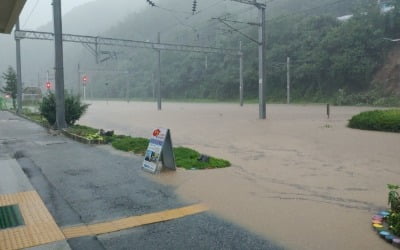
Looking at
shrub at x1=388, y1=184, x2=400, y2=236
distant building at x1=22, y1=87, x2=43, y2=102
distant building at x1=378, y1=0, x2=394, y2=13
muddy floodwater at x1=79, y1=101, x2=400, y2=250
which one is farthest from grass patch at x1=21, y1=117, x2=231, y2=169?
distant building at x1=22, y1=87, x2=43, y2=102

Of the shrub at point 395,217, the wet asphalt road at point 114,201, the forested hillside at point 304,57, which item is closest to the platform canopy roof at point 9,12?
the wet asphalt road at point 114,201

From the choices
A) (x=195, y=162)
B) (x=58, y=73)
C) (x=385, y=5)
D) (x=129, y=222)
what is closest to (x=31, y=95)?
(x=385, y=5)

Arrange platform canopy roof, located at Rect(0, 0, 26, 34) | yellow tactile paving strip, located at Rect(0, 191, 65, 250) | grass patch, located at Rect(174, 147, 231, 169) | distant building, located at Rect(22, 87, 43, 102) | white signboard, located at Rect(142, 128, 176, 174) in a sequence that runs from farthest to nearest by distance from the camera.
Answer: distant building, located at Rect(22, 87, 43, 102) < grass patch, located at Rect(174, 147, 231, 169) < white signboard, located at Rect(142, 128, 176, 174) < platform canopy roof, located at Rect(0, 0, 26, 34) < yellow tactile paving strip, located at Rect(0, 191, 65, 250)

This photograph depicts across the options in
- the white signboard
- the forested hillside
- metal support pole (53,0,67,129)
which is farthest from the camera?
the forested hillside

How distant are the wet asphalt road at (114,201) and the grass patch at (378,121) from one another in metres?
10.2

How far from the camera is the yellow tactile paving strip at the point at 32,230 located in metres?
4.83

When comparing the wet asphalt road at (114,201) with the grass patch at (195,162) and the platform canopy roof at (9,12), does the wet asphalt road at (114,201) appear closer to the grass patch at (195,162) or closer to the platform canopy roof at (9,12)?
the grass patch at (195,162)

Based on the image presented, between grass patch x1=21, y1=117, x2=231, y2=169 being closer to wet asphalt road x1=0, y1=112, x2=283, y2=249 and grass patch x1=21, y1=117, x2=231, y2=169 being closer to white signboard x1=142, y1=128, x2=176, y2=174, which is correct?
white signboard x1=142, y1=128, x2=176, y2=174

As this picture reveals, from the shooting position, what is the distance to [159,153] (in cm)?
868

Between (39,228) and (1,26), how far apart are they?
3.78 metres

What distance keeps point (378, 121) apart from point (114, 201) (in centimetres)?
1301

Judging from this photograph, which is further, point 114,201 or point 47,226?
point 114,201

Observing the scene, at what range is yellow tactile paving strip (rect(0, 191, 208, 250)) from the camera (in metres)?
4.91

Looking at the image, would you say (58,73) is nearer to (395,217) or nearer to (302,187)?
(302,187)
